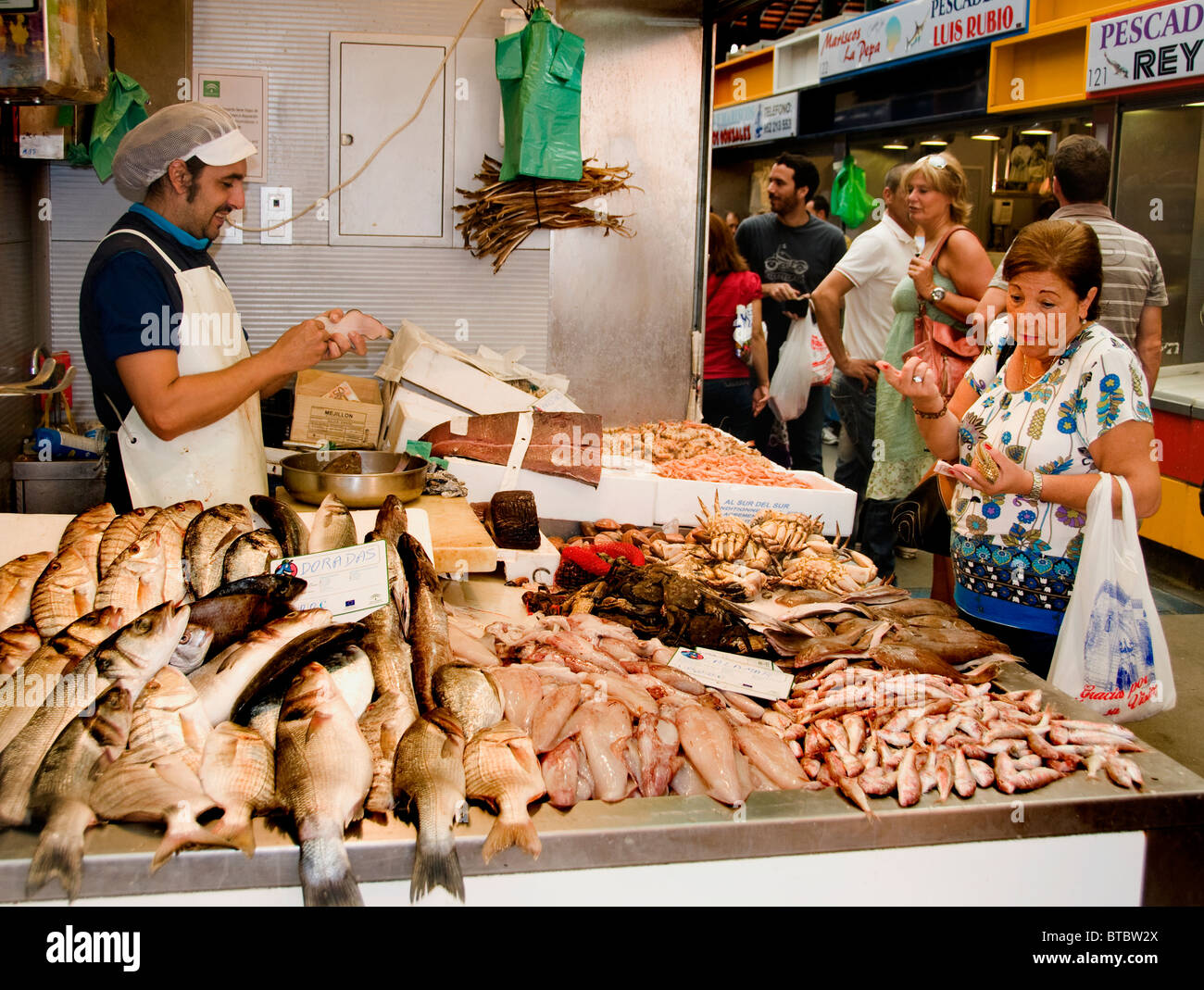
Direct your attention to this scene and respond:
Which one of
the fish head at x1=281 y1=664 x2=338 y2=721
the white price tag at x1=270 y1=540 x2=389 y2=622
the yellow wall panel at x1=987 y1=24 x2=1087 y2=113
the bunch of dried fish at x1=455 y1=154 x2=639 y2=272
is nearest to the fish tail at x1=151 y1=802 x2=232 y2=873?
the fish head at x1=281 y1=664 x2=338 y2=721

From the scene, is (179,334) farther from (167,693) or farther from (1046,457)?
(1046,457)

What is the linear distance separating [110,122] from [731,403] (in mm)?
4361

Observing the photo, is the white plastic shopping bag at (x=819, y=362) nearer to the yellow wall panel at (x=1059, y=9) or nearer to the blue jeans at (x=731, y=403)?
the blue jeans at (x=731, y=403)

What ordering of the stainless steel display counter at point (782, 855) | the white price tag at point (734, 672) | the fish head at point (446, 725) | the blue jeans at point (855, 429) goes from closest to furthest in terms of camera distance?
the stainless steel display counter at point (782, 855) → the fish head at point (446, 725) → the white price tag at point (734, 672) → the blue jeans at point (855, 429)

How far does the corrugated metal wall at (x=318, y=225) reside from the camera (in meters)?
5.21

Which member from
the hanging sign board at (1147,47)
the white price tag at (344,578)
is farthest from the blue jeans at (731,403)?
the white price tag at (344,578)

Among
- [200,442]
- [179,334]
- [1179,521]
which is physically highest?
[179,334]

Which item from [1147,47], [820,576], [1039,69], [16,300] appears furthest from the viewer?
[1039,69]

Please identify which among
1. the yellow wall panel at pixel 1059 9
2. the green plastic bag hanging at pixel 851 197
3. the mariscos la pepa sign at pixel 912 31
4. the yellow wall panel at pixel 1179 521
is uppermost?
the mariscos la pepa sign at pixel 912 31

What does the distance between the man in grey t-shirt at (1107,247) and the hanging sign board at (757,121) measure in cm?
657

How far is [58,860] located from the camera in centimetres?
171

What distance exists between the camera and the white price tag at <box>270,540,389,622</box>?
7.32ft

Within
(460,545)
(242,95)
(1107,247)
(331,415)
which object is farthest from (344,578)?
(1107,247)
